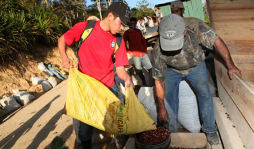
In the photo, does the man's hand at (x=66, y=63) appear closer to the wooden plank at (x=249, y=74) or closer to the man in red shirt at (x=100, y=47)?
the man in red shirt at (x=100, y=47)

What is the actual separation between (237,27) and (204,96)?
1.68 m

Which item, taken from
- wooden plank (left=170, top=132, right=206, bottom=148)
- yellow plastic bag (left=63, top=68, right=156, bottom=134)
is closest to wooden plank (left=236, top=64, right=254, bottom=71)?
wooden plank (left=170, top=132, right=206, bottom=148)

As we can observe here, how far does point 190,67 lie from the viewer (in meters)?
2.30

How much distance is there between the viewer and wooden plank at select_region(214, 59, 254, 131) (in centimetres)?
158

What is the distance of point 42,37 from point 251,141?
10045 millimetres

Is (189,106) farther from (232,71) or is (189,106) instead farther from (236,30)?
(236,30)

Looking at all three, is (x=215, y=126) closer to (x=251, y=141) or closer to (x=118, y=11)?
(x=251, y=141)

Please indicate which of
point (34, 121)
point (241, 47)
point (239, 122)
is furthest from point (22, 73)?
point (239, 122)

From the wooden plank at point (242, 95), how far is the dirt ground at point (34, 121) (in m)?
1.28

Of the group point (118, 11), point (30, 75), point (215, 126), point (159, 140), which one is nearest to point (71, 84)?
point (118, 11)

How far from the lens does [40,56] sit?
9336 mm

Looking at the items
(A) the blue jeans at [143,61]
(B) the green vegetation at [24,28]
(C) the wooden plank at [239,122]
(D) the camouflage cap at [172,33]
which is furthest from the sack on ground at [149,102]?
(B) the green vegetation at [24,28]

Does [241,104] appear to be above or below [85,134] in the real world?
above

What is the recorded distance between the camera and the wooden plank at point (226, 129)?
188 cm
